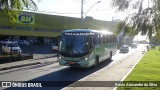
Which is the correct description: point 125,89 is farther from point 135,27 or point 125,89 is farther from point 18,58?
point 18,58

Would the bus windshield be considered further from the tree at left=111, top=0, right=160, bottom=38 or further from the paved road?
the tree at left=111, top=0, right=160, bottom=38

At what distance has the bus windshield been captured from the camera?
19750mm

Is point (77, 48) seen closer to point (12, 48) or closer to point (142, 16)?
point (142, 16)

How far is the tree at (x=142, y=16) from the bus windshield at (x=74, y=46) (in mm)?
8863

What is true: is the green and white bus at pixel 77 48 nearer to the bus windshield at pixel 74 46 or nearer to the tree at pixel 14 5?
the bus windshield at pixel 74 46

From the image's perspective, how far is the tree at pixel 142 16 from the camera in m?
10.8

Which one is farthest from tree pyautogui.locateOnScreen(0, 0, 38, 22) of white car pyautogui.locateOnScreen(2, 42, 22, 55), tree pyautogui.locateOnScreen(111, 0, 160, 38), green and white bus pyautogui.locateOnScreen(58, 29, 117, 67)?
white car pyautogui.locateOnScreen(2, 42, 22, 55)

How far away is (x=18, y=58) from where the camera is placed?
86.5ft

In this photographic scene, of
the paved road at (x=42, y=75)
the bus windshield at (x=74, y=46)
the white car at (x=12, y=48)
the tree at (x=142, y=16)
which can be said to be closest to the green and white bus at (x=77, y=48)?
the bus windshield at (x=74, y=46)

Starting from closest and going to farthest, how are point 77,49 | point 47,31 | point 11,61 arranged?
point 77,49 → point 11,61 → point 47,31

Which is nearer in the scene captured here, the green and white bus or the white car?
the green and white bus

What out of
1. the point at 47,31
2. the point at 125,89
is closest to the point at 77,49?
the point at 125,89

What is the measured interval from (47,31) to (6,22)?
542 inches

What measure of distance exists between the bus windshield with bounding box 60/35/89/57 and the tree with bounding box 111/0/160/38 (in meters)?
8.86
